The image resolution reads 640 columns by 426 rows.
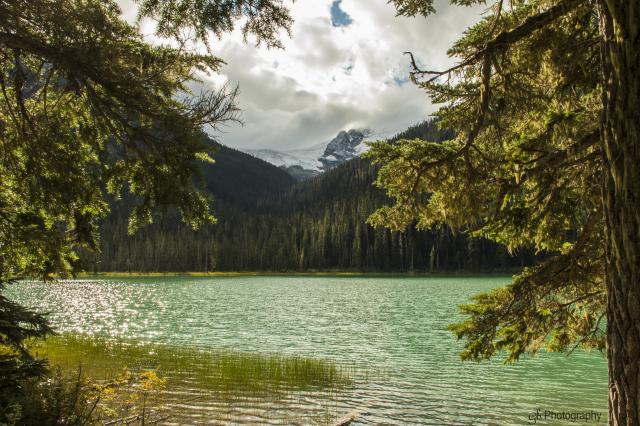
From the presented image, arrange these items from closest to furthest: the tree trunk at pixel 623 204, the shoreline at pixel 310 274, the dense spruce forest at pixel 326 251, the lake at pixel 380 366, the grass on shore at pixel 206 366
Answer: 1. the tree trunk at pixel 623 204
2. the lake at pixel 380 366
3. the grass on shore at pixel 206 366
4. the shoreline at pixel 310 274
5. the dense spruce forest at pixel 326 251

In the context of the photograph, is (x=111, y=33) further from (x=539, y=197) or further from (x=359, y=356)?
(x=359, y=356)

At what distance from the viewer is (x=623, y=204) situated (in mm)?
4785

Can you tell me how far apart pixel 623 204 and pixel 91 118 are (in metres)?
8.29

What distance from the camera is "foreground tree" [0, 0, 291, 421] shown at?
6.11 metres

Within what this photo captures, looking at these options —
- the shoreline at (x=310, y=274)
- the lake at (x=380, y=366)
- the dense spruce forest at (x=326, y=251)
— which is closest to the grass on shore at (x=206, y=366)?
the lake at (x=380, y=366)

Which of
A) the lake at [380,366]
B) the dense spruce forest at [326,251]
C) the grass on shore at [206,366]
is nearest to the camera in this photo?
the lake at [380,366]

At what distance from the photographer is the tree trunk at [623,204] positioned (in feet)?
15.4

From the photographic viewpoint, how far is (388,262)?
144 m

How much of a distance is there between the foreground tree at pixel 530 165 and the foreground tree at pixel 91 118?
306 centimetres

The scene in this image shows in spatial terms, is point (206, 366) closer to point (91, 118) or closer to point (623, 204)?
point (91, 118)

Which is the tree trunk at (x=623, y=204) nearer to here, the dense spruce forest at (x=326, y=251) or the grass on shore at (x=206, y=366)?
the grass on shore at (x=206, y=366)

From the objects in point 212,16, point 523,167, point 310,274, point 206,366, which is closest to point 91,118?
point 212,16

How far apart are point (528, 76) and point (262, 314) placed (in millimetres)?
33647

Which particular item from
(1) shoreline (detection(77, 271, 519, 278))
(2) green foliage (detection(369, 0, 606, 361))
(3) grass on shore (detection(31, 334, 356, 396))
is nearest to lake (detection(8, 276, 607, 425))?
(3) grass on shore (detection(31, 334, 356, 396))
